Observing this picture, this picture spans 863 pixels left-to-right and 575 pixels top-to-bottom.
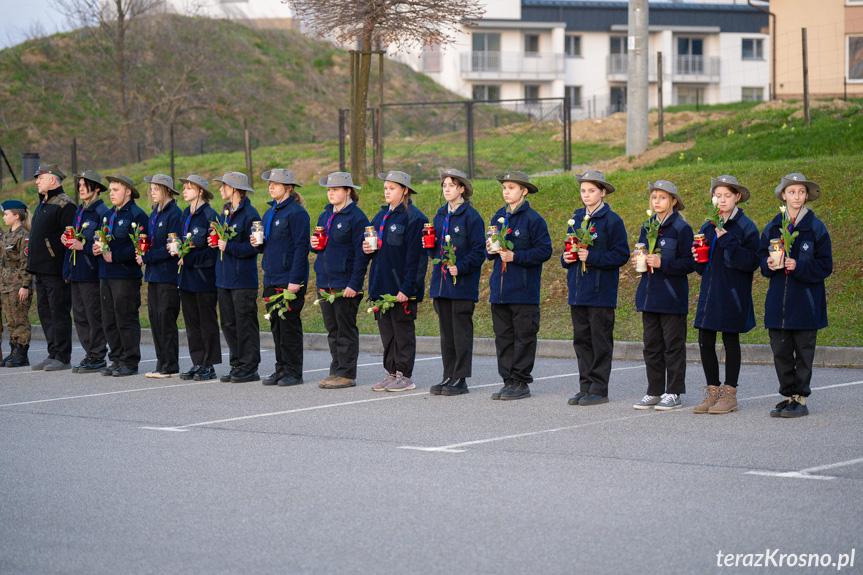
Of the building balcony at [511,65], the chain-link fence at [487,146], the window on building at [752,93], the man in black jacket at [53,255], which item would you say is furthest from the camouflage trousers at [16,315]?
the window on building at [752,93]

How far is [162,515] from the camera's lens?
20.8 feet

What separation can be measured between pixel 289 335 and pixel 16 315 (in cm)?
481

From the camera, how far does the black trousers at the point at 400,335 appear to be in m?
11.4

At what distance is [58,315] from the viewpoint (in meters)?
14.0

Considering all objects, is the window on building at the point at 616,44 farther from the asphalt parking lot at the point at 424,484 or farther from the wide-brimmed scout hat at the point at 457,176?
the asphalt parking lot at the point at 424,484

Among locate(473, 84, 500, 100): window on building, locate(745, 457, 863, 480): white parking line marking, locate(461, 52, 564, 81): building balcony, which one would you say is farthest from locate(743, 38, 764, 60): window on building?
locate(745, 457, 863, 480): white parking line marking

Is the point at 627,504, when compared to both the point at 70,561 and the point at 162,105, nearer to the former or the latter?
the point at 70,561

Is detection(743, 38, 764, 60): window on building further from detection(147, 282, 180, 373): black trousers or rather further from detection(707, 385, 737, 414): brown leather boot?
detection(707, 385, 737, 414): brown leather boot

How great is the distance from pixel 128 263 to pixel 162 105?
3620cm

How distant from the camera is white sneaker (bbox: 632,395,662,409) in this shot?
9790mm

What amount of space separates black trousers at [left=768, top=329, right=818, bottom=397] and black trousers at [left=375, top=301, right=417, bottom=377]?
13.1 feet

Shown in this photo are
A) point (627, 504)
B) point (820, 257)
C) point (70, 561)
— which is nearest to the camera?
point (70, 561)

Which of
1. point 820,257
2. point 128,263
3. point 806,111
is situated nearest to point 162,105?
point 806,111

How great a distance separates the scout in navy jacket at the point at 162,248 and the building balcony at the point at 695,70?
2115 inches
